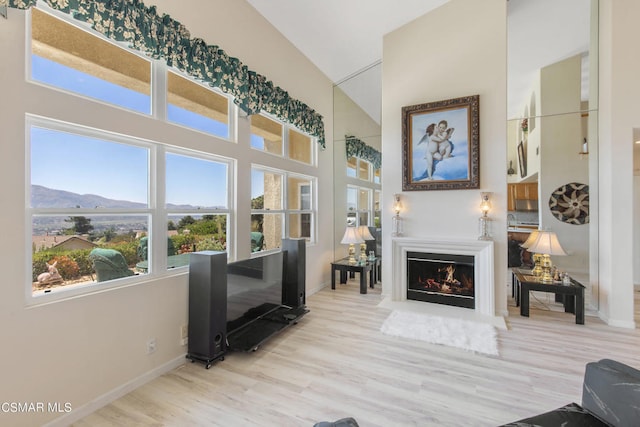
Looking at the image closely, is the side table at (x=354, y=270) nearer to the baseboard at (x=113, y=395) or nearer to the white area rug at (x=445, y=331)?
the white area rug at (x=445, y=331)

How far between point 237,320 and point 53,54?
264 cm

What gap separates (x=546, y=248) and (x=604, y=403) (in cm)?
271

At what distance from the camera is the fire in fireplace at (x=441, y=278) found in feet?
13.2

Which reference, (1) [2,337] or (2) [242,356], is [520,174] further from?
(1) [2,337]

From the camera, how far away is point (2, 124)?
159 centimetres

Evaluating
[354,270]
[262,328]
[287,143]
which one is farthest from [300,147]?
[262,328]

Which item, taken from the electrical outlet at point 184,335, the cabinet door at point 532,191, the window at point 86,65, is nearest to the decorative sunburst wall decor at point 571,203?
the cabinet door at point 532,191

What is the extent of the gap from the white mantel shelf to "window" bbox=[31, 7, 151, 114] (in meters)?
3.75

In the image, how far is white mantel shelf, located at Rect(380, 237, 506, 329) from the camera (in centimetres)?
376

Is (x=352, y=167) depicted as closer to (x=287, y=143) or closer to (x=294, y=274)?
(x=287, y=143)

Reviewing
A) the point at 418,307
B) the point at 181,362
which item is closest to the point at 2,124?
the point at 181,362

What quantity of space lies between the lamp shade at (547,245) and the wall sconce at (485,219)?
56 cm

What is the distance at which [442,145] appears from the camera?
4125 mm

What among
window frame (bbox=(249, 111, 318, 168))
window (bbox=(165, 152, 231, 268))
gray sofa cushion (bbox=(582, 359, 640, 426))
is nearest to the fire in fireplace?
window frame (bbox=(249, 111, 318, 168))
